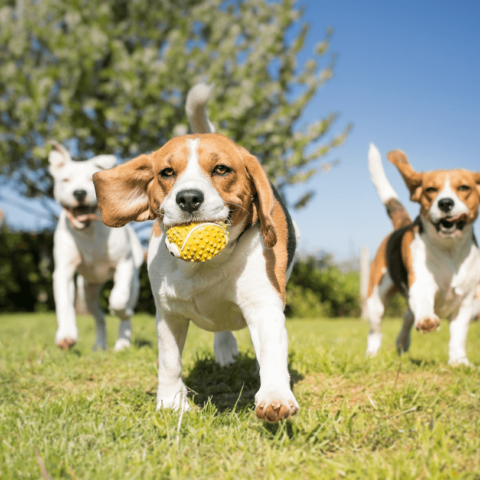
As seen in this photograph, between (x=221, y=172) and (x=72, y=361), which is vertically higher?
(x=221, y=172)

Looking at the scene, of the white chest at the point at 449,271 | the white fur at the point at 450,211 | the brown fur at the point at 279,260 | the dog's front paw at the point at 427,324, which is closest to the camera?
the brown fur at the point at 279,260

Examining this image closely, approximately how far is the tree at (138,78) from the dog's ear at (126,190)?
8687mm

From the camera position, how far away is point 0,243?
14000 mm

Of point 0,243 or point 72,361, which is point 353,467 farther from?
point 0,243

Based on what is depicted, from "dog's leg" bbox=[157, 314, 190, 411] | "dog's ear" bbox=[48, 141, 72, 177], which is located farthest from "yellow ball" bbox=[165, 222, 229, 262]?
"dog's ear" bbox=[48, 141, 72, 177]

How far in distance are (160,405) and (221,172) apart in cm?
140

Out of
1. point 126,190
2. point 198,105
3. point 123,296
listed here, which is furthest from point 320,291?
point 126,190

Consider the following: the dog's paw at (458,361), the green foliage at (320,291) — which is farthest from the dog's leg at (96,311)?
the green foliage at (320,291)

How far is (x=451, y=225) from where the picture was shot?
4.20 metres

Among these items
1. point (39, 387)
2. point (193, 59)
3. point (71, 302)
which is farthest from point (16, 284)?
point (39, 387)

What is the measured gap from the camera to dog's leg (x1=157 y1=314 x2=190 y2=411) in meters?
2.88

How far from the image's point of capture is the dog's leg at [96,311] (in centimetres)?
590

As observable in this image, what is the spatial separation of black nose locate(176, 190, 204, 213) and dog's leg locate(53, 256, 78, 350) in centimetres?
285

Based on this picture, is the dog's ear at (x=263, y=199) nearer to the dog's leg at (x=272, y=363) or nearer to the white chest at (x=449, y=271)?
the dog's leg at (x=272, y=363)
